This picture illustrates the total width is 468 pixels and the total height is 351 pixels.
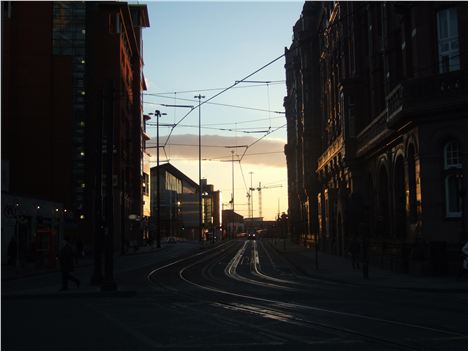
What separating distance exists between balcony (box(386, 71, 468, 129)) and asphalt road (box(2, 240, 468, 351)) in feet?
26.0

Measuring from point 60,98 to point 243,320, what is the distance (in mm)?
53541

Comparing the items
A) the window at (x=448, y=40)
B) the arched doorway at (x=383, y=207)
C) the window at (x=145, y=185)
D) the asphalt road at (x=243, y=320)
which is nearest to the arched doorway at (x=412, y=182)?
the window at (x=448, y=40)

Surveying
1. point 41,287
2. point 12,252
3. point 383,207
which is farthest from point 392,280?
point 12,252

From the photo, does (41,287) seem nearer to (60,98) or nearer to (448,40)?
(448,40)

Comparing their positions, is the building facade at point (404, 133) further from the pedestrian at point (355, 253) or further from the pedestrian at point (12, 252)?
the pedestrian at point (12, 252)

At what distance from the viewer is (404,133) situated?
28.7m

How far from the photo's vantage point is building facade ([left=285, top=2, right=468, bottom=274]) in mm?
25859

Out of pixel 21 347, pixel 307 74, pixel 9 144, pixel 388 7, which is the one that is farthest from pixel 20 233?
pixel 307 74

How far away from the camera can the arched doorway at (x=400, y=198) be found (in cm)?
3039

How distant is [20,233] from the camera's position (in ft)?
140

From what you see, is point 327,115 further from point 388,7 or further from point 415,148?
point 415,148

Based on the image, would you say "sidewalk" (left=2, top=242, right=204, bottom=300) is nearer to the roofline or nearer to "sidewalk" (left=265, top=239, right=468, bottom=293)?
"sidewalk" (left=265, top=239, right=468, bottom=293)

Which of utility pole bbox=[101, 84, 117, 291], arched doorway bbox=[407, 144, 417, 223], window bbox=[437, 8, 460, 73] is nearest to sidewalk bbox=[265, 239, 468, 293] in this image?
arched doorway bbox=[407, 144, 417, 223]

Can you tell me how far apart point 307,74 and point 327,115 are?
14.3 m
